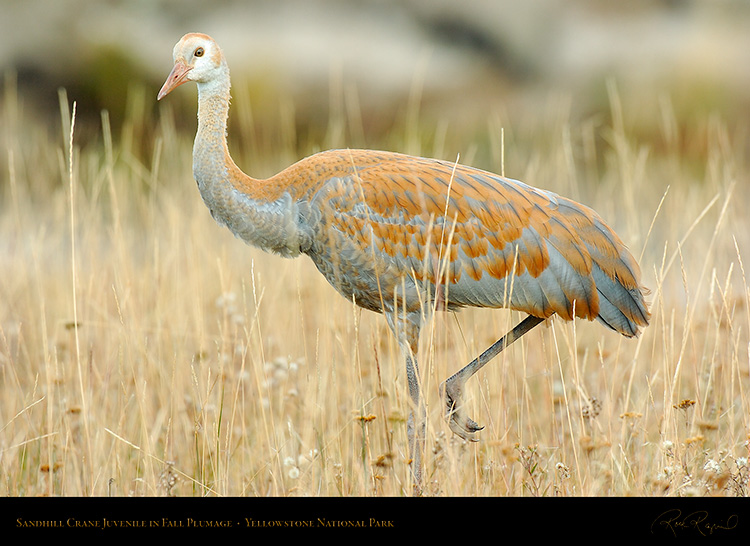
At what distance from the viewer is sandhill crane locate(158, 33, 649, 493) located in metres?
4.34

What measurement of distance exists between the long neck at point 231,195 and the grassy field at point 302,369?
23 centimetres

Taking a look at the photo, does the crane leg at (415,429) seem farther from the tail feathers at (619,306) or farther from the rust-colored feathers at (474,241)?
the tail feathers at (619,306)

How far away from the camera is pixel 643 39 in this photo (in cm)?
1104

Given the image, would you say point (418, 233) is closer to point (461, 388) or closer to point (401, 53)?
point (461, 388)

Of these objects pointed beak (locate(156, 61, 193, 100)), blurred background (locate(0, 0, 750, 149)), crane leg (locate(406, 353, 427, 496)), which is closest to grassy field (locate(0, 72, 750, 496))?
crane leg (locate(406, 353, 427, 496))

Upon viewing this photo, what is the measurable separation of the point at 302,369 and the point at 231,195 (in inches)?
57.1

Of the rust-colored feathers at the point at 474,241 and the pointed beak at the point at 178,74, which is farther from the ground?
the pointed beak at the point at 178,74

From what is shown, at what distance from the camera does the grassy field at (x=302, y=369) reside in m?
3.95

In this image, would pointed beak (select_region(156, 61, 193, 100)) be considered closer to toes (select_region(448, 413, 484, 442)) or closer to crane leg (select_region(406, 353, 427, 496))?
crane leg (select_region(406, 353, 427, 496))

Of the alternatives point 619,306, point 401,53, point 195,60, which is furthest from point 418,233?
point 401,53

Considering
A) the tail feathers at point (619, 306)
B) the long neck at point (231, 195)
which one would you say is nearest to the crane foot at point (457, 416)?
the tail feathers at point (619, 306)

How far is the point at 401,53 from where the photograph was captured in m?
10.8

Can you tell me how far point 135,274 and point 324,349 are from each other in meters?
1.86
